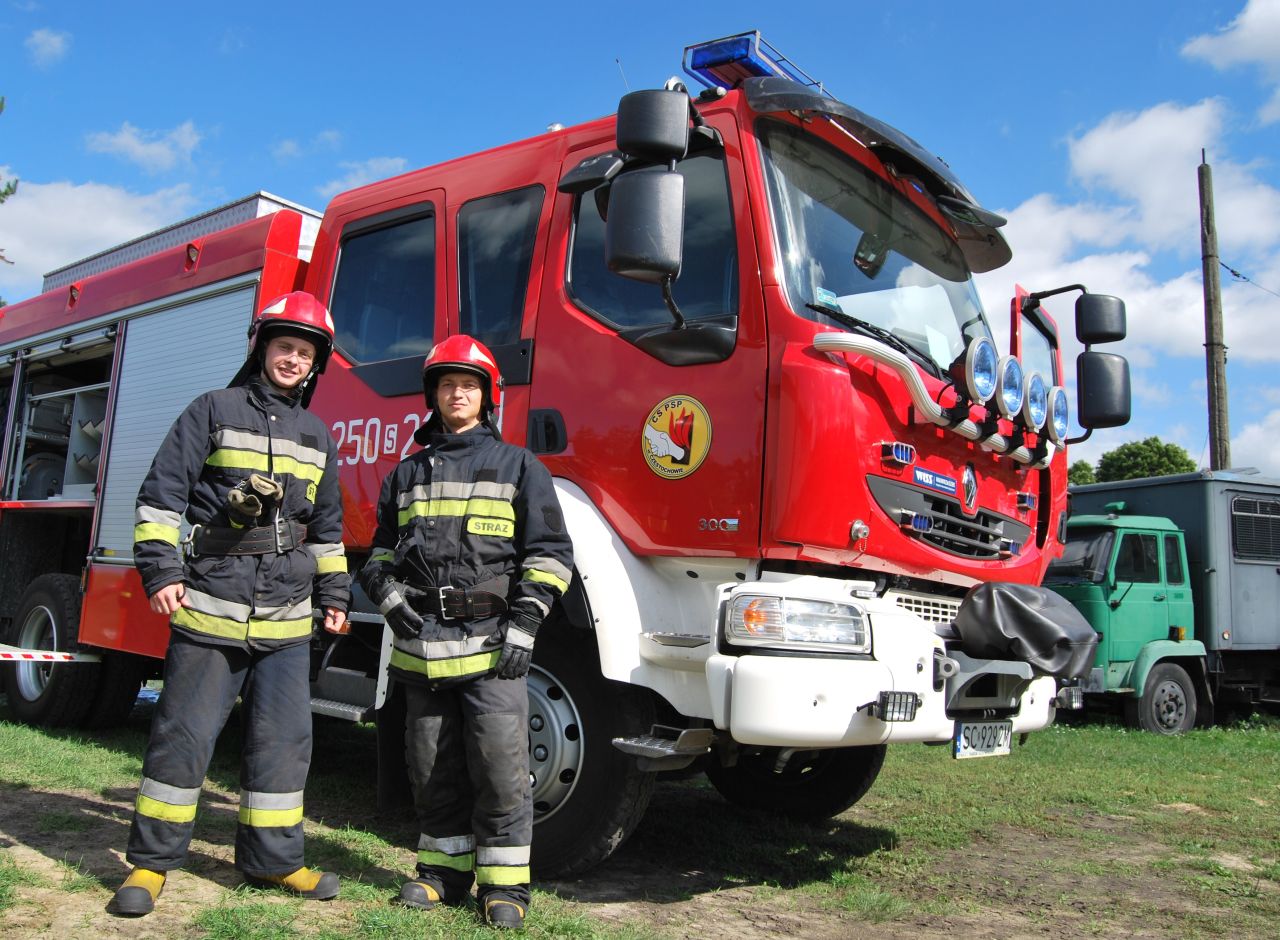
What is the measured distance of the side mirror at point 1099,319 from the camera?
4742mm

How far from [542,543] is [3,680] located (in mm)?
5282

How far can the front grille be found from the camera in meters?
3.67

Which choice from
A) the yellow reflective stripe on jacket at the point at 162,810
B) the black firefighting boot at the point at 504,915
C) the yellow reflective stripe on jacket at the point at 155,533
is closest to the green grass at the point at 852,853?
the black firefighting boot at the point at 504,915

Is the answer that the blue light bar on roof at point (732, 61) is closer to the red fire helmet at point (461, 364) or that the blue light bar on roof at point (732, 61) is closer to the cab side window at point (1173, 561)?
the red fire helmet at point (461, 364)

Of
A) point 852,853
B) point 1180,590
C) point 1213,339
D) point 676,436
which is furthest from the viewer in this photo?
point 1213,339

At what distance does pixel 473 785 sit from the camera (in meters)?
3.33

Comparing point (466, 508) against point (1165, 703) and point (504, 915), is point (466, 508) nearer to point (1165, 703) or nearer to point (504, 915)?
point (504, 915)

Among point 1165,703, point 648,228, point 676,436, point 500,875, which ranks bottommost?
point 500,875

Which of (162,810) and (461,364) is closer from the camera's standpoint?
(162,810)

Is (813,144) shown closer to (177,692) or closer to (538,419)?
(538,419)

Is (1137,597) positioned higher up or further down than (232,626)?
higher up

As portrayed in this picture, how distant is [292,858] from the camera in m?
3.31

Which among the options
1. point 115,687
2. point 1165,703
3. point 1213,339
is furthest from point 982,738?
point 1213,339

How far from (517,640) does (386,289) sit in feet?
7.17
